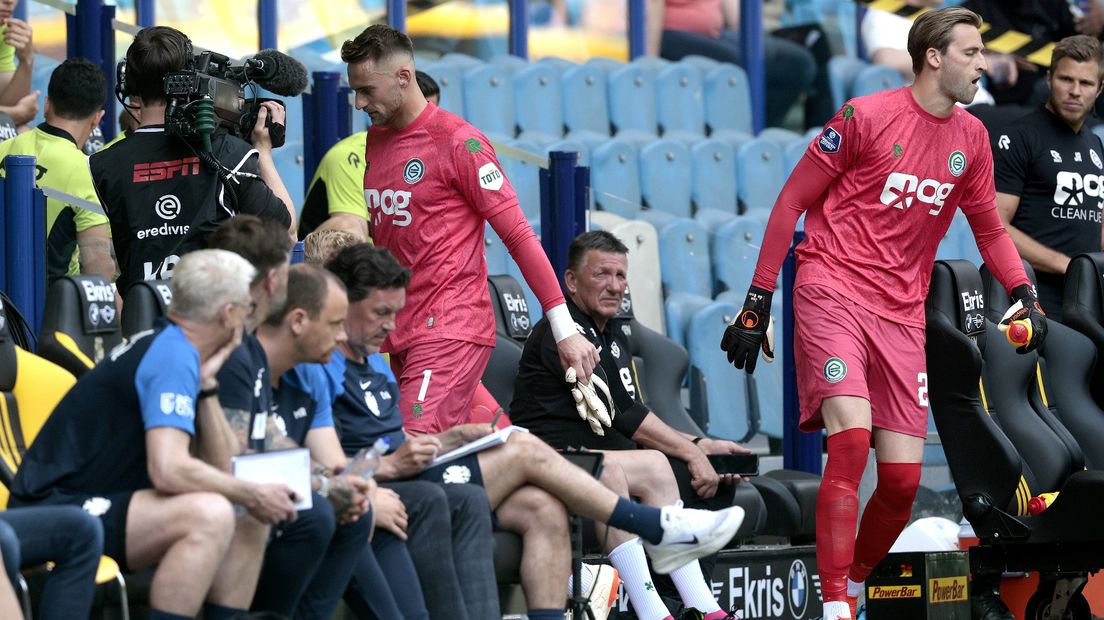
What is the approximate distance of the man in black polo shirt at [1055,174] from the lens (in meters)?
6.89

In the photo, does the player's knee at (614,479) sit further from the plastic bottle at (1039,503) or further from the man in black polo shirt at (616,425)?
the plastic bottle at (1039,503)

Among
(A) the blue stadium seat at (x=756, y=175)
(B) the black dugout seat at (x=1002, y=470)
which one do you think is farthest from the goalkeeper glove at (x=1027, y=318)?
(A) the blue stadium seat at (x=756, y=175)

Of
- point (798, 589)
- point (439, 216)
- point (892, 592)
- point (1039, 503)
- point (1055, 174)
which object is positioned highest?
point (439, 216)

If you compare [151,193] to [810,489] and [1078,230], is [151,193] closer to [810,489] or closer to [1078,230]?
[810,489]

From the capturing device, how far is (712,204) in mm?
9562

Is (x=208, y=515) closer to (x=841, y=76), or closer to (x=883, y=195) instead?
(x=883, y=195)

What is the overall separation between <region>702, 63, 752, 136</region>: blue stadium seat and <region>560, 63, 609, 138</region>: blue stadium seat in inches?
33.3

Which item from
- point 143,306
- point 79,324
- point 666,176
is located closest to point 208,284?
point 143,306

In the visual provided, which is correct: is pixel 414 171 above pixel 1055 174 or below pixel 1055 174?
above

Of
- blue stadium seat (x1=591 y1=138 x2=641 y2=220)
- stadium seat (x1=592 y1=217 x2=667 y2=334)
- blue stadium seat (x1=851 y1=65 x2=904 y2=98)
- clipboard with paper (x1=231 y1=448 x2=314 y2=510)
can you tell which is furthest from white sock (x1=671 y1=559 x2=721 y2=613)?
blue stadium seat (x1=851 y1=65 x2=904 y2=98)

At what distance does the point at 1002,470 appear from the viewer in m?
5.87

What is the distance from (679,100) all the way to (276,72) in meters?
5.55

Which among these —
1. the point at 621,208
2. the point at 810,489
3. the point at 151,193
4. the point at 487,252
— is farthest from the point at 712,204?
the point at 151,193

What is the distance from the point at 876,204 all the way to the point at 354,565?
214cm
